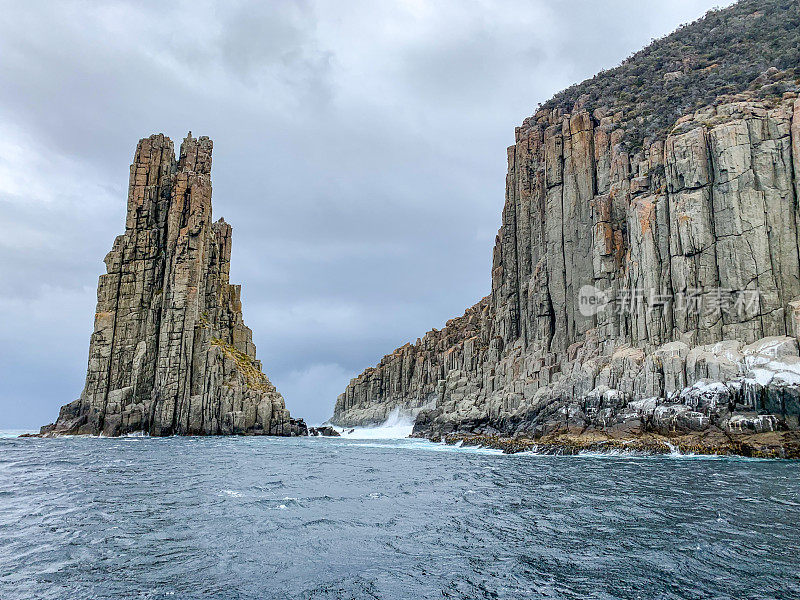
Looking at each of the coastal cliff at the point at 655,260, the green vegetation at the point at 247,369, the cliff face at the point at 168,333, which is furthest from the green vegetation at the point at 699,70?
the green vegetation at the point at 247,369

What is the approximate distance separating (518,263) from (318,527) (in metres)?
101

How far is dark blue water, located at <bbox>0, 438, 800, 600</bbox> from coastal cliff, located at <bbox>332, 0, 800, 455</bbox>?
23.9 meters

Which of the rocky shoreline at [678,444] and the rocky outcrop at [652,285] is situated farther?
the rocky outcrop at [652,285]

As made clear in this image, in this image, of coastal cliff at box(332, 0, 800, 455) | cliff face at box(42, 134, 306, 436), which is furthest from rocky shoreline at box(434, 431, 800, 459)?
cliff face at box(42, 134, 306, 436)

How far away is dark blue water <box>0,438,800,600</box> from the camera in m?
17.1

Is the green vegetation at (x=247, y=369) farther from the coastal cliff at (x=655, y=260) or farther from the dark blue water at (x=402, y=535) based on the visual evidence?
the dark blue water at (x=402, y=535)

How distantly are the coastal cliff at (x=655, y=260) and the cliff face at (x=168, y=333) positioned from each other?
3908cm

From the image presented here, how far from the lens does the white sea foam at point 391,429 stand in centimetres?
14400

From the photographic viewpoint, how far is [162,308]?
116 meters

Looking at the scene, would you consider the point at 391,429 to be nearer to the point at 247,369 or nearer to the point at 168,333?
the point at 247,369

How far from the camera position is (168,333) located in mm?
112688

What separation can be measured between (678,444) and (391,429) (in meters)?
102

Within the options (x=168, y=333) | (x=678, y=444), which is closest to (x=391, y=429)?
(x=168, y=333)

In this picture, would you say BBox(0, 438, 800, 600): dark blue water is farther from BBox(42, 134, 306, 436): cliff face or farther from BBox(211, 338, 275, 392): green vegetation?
BBox(211, 338, 275, 392): green vegetation
